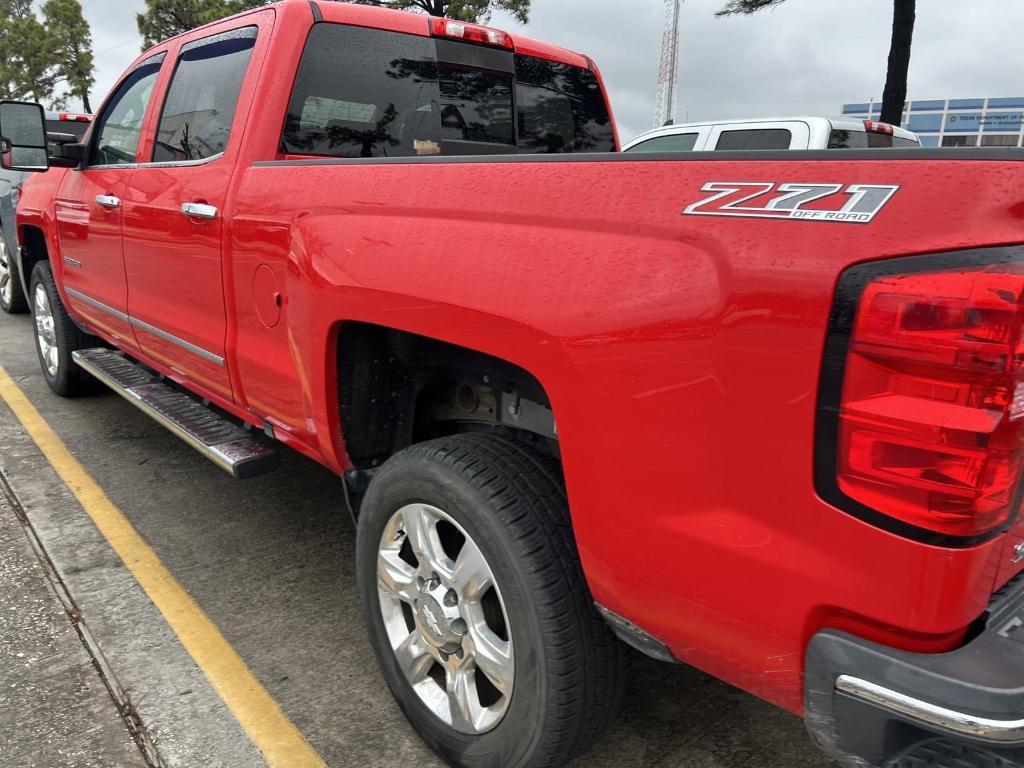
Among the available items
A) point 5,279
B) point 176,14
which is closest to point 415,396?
point 5,279

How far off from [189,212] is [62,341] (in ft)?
8.38

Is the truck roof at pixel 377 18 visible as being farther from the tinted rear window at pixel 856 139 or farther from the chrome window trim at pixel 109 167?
the tinted rear window at pixel 856 139

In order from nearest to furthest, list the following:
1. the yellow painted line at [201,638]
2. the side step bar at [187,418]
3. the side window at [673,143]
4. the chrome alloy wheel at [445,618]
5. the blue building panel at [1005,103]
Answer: the chrome alloy wheel at [445,618], the yellow painted line at [201,638], the side step bar at [187,418], the side window at [673,143], the blue building panel at [1005,103]

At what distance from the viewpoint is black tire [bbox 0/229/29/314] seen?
24.6ft

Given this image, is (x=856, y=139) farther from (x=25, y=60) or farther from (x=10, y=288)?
(x=25, y=60)

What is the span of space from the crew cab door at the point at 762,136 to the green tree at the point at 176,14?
78.3 ft

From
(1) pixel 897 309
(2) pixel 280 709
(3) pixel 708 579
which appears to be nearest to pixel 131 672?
(2) pixel 280 709

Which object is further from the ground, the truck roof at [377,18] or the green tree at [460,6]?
the green tree at [460,6]

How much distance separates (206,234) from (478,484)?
62.5 inches

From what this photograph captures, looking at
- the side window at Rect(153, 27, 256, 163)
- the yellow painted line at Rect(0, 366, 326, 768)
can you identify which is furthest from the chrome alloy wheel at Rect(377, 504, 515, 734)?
the side window at Rect(153, 27, 256, 163)

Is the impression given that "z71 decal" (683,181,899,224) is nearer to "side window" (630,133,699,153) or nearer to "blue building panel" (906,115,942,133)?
"side window" (630,133,699,153)

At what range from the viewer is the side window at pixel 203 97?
2.90m

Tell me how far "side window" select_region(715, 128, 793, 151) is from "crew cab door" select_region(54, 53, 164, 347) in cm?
459

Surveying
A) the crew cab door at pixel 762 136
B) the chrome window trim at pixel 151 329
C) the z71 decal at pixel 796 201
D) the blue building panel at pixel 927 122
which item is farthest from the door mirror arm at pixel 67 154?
the blue building panel at pixel 927 122
